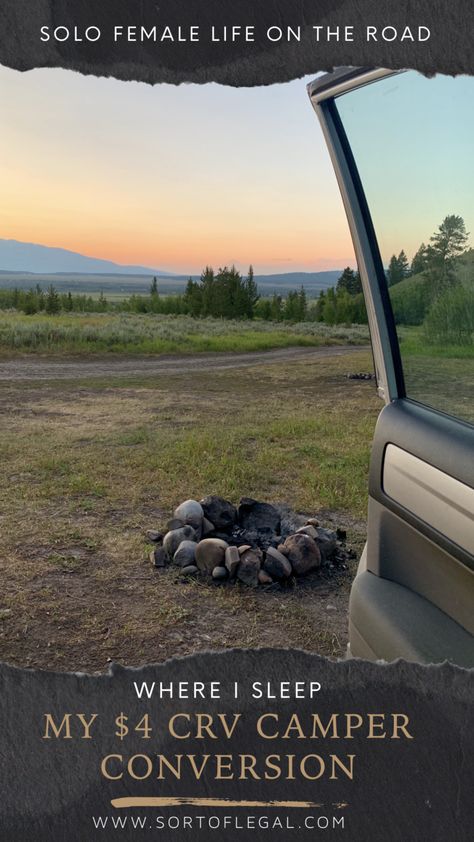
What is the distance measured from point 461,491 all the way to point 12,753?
2.97ft

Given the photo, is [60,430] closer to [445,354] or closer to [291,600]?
[291,600]

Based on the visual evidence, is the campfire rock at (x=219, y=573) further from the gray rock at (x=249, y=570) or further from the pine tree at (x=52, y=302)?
the pine tree at (x=52, y=302)

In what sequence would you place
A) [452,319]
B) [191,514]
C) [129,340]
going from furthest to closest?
1. [129,340]
2. [191,514]
3. [452,319]

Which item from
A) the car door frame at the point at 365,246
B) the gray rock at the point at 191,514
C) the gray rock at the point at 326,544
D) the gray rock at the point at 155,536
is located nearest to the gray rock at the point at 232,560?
the gray rock at the point at 191,514

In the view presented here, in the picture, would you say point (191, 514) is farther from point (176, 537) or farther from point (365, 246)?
point (365, 246)

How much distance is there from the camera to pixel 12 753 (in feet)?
3.83

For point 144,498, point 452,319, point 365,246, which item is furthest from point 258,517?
point 452,319

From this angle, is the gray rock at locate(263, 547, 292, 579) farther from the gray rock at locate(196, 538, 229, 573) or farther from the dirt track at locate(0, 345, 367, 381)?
the dirt track at locate(0, 345, 367, 381)

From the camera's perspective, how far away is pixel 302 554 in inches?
142

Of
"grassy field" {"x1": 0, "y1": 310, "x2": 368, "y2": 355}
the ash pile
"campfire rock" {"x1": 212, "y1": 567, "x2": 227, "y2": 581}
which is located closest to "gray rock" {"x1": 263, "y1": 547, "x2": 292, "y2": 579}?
the ash pile

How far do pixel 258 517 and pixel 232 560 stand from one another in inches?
20.6

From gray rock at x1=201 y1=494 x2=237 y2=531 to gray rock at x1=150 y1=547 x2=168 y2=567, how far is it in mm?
348

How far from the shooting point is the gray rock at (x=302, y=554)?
3.59m

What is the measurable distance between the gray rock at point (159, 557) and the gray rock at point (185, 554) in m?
0.06
